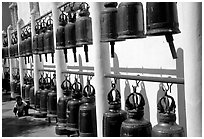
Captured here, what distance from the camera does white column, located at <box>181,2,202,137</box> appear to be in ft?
6.75

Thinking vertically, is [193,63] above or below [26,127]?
above

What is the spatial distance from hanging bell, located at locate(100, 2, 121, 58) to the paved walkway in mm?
2348

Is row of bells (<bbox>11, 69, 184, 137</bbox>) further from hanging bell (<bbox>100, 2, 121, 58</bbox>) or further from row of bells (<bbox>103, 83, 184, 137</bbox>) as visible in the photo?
hanging bell (<bbox>100, 2, 121, 58</bbox>)

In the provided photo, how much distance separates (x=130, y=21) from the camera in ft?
8.52

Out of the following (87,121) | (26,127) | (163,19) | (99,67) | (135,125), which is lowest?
(26,127)

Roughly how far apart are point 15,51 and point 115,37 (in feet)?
16.3

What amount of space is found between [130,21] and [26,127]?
3624 mm

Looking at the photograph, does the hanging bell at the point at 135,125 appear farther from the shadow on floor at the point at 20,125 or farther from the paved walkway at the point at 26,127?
the shadow on floor at the point at 20,125

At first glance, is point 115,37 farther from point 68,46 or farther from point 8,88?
point 8,88

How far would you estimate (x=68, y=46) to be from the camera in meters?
3.75

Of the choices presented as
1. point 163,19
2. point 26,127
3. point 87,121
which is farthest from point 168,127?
point 26,127

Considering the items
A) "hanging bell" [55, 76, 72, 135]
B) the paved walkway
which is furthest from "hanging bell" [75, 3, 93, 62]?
the paved walkway

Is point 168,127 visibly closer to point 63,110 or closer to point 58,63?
point 63,110

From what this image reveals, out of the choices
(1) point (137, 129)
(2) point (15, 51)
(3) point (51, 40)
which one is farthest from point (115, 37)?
(2) point (15, 51)
